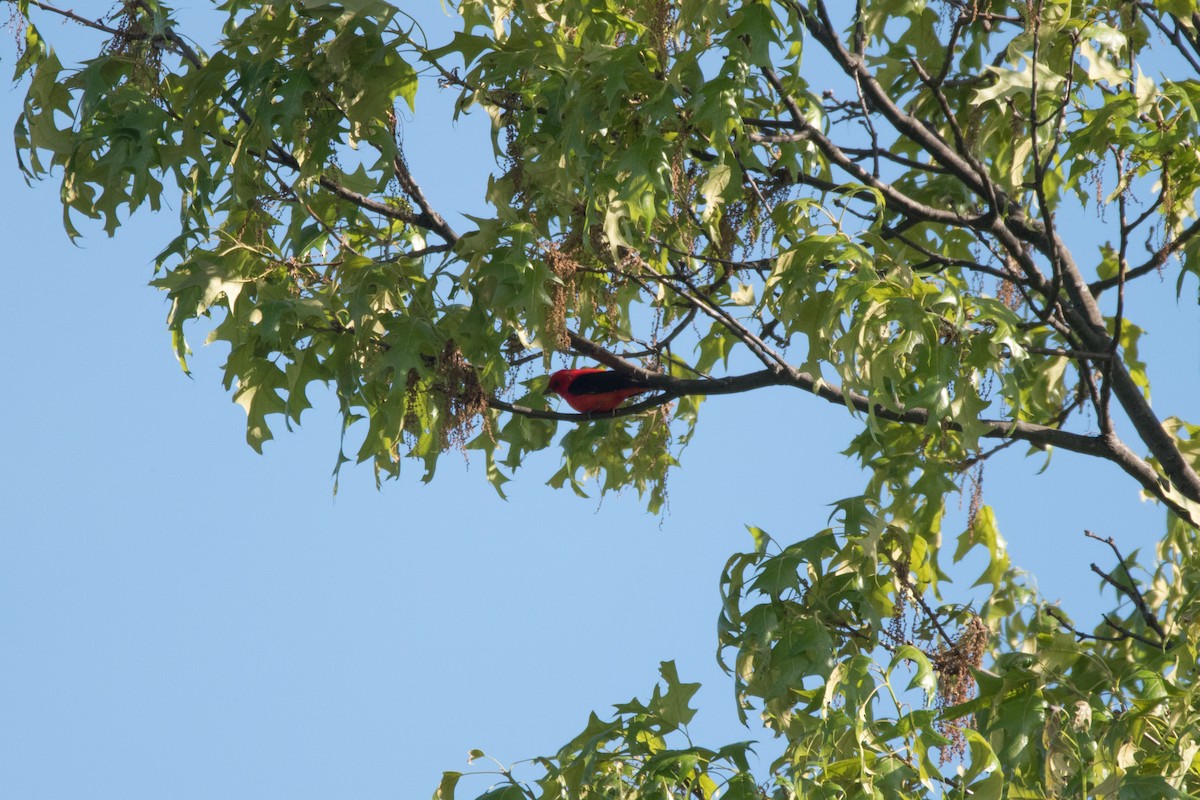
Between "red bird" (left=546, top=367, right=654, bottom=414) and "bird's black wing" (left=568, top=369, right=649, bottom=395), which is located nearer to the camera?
"bird's black wing" (left=568, top=369, right=649, bottom=395)

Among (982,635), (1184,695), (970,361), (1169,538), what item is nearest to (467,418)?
(970,361)

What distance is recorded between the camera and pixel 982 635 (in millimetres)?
5242

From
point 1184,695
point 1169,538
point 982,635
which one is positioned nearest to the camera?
point 1184,695

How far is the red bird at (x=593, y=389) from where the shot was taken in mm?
6340

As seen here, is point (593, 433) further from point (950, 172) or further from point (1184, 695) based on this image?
point (1184, 695)

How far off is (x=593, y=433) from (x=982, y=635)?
2778mm

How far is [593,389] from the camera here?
6484mm

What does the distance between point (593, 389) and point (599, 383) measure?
75 millimetres

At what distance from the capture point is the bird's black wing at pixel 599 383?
6230 millimetres

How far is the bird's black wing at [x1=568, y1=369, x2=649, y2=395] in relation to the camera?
6.23 m

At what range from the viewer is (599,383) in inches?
253

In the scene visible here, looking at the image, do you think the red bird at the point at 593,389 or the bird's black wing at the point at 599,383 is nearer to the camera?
the bird's black wing at the point at 599,383

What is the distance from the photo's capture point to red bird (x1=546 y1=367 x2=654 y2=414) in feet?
20.8

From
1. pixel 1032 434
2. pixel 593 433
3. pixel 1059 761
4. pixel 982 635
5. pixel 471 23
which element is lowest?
pixel 1059 761
